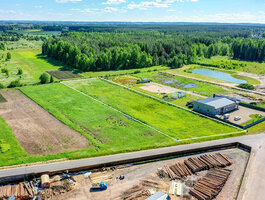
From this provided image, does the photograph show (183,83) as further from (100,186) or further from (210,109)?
(100,186)

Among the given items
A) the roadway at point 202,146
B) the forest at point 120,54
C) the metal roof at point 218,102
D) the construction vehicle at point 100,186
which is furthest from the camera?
the forest at point 120,54

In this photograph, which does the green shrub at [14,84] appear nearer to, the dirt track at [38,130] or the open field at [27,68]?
the open field at [27,68]

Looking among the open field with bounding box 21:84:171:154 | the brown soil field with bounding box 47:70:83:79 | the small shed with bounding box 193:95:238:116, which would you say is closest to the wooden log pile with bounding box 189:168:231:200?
the open field with bounding box 21:84:171:154

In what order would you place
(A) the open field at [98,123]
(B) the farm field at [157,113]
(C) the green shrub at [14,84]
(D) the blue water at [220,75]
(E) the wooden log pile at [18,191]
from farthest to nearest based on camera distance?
(D) the blue water at [220,75] → (C) the green shrub at [14,84] → (B) the farm field at [157,113] → (A) the open field at [98,123] → (E) the wooden log pile at [18,191]

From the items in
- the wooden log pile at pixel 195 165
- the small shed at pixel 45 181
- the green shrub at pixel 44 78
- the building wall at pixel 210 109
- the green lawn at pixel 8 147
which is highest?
the green shrub at pixel 44 78

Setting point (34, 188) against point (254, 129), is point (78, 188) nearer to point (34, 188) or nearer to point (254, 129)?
point (34, 188)

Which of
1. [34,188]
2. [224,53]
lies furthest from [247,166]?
[224,53]

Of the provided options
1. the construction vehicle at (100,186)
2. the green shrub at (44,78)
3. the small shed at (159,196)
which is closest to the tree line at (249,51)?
the green shrub at (44,78)
